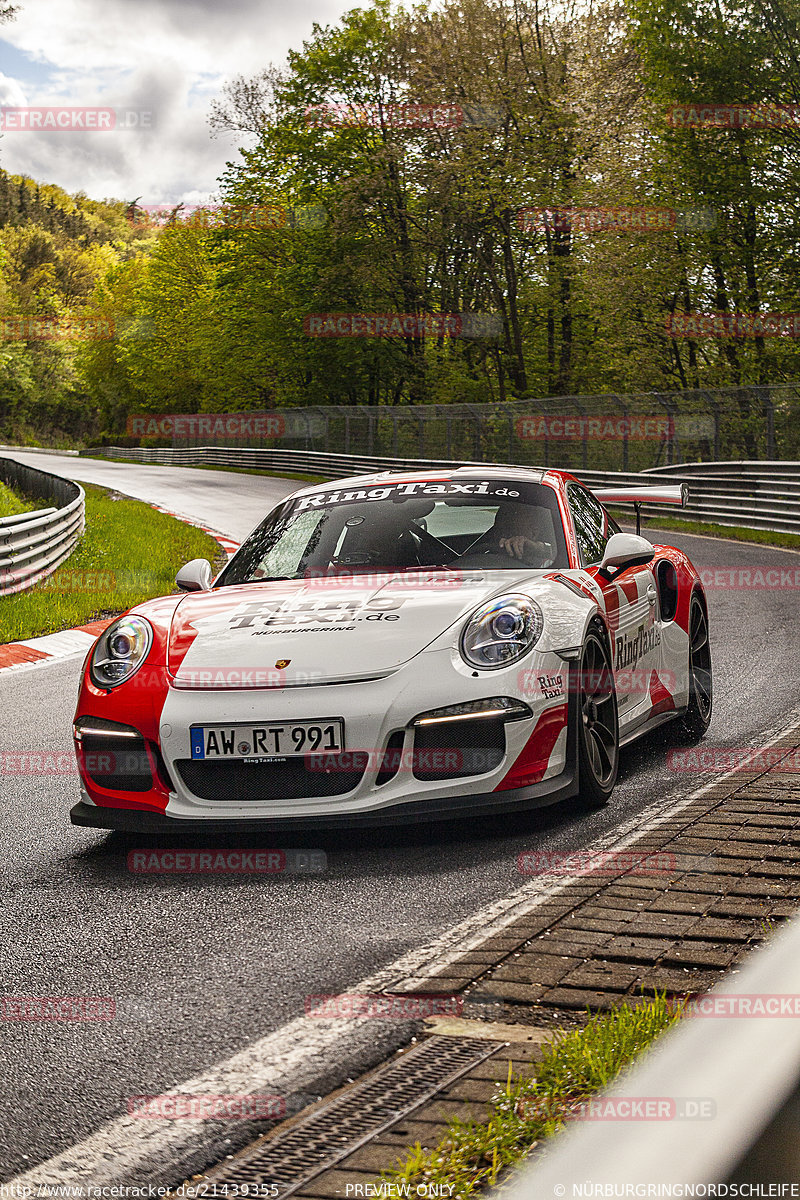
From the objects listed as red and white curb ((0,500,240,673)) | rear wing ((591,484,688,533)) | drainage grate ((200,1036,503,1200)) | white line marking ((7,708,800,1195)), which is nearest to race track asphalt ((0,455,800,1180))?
white line marking ((7,708,800,1195))

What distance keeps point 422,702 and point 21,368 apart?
101m

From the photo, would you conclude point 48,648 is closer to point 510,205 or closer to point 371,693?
point 371,693

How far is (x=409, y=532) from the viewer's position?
19.9ft

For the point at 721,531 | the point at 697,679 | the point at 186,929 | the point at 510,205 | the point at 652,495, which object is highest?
the point at 510,205

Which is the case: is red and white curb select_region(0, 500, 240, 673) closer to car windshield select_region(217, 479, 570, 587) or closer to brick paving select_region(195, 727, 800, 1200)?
car windshield select_region(217, 479, 570, 587)

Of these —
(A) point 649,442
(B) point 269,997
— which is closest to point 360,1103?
(B) point 269,997

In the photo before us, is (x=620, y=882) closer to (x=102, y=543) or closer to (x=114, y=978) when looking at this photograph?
(x=114, y=978)

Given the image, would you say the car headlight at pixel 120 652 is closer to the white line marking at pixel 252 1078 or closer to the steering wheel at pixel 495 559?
the steering wheel at pixel 495 559

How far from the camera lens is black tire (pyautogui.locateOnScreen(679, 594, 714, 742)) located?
21.9ft

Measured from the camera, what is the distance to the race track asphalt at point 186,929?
9.57ft

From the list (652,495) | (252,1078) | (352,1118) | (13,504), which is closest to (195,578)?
(652,495)

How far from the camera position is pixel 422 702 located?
4.59m

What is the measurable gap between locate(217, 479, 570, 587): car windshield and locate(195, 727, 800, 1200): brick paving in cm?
159

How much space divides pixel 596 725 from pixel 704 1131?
4.52 m
